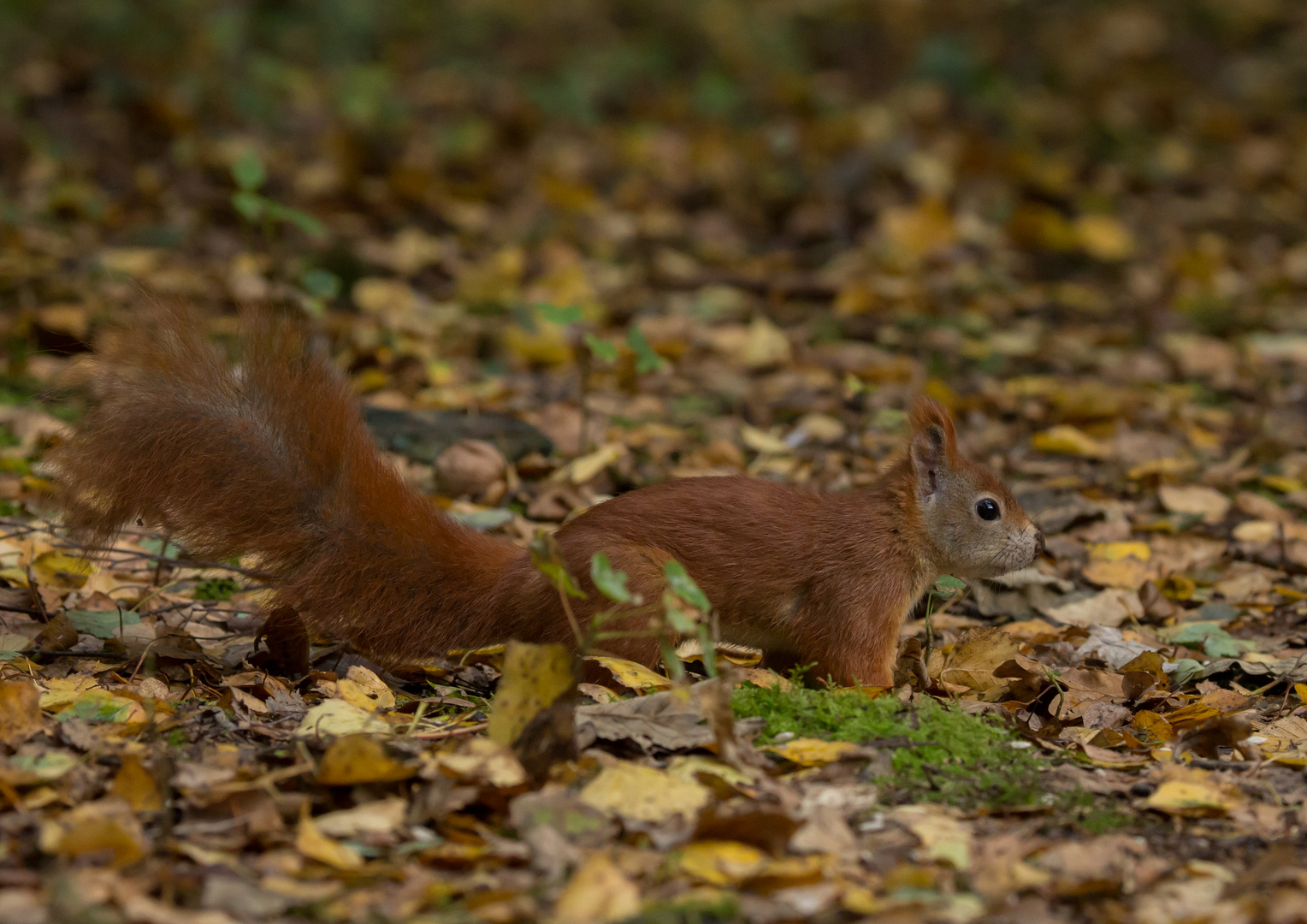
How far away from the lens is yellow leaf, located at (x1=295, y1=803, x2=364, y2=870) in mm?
2123

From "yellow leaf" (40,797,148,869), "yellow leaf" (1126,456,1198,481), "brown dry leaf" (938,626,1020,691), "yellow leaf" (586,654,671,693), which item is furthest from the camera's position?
"yellow leaf" (1126,456,1198,481)

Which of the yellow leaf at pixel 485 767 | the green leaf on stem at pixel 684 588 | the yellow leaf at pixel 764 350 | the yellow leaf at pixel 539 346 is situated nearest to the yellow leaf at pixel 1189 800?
the green leaf on stem at pixel 684 588

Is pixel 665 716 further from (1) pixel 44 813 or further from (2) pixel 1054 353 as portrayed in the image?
(2) pixel 1054 353

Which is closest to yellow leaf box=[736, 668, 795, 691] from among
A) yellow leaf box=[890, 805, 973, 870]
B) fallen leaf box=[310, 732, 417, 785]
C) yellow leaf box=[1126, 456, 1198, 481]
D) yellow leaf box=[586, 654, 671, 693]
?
yellow leaf box=[586, 654, 671, 693]

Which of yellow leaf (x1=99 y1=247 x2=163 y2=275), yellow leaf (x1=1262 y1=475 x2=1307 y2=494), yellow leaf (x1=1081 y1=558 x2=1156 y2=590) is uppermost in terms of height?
yellow leaf (x1=99 y1=247 x2=163 y2=275)

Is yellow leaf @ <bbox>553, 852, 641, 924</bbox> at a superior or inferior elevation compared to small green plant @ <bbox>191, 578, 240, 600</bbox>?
superior

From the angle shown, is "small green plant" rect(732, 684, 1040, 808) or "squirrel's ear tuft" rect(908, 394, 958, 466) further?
"squirrel's ear tuft" rect(908, 394, 958, 466)

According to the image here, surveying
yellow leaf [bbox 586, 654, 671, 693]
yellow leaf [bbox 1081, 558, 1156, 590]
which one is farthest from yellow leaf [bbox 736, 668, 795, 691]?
yellow leaf [bbox 1081, 558, 1156, 590]

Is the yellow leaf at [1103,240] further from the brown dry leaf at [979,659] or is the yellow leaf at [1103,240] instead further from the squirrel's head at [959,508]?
the brown dry leaf at [979,659]

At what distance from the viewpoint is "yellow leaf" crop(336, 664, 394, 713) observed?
110 inches

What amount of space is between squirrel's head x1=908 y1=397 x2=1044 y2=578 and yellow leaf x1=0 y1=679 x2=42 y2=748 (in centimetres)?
186

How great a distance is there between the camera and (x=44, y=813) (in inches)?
89.5

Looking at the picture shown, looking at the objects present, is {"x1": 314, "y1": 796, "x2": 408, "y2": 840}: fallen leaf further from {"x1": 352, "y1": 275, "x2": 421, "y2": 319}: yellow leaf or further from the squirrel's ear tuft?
{"x1": 352, "y1": 275, "x2": 421, "y2": 319}: yellow leaf

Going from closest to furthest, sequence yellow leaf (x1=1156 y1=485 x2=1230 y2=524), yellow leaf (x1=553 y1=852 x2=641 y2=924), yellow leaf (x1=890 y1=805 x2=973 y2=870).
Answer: yellow leaf (x1=553 y1=852 x2=641 y2=924) → yellow leaf (x1=890 y1=805 x2=973 y2=870) → yellow leaf (x1=1156 y1=485 x2=1230 y2=524)
